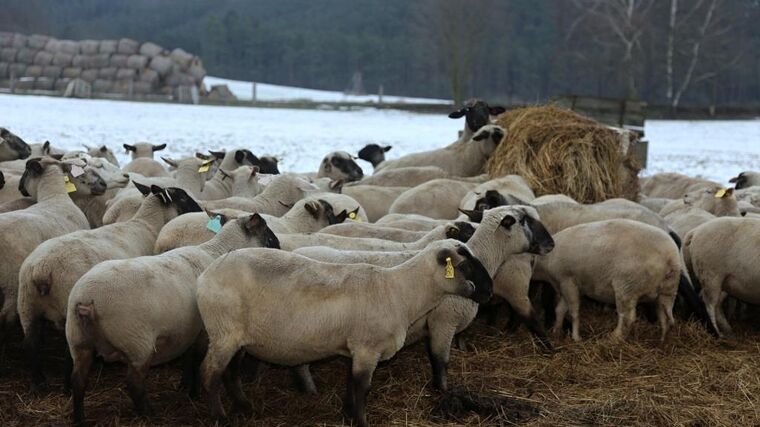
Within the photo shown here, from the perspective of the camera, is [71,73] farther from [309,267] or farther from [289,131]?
[309,267]

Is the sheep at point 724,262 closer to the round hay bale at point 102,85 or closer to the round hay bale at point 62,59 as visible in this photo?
the round hay bale at point 102,85

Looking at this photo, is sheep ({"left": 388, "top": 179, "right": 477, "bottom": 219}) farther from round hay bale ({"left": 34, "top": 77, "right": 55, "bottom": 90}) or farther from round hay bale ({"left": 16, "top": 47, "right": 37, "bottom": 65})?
round hay bale ({"left": 16, "top": 47, "right": 37, "bottom": 65})

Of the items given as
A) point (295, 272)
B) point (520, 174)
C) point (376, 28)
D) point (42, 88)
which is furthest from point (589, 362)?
point (376, 28)

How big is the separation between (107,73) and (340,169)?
34.6 m

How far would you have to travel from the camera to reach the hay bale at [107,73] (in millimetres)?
43906

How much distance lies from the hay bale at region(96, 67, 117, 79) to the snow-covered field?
798 centimetres

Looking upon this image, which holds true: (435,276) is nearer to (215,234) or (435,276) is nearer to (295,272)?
(295,272)

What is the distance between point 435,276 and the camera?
19.6 ft

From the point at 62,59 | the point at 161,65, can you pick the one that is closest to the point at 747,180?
the point at 161,65

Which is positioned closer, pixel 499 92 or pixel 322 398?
pixel 322 398

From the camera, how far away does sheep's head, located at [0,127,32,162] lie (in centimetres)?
1108

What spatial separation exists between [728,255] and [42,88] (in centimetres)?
3953

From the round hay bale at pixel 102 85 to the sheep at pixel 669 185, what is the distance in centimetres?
3410

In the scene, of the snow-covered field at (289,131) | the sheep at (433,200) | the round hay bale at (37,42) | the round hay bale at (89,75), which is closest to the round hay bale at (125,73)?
the round hay bale at (89,75)
